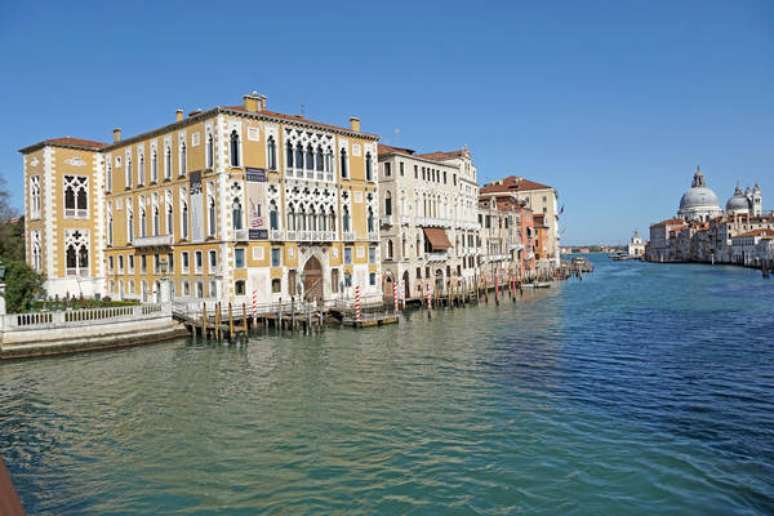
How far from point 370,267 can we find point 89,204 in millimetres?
15365

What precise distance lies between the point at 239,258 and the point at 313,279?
15.3 feet

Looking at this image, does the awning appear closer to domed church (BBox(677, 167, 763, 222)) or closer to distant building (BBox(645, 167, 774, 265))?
distant building (BBox(645, 167, 774, 265))

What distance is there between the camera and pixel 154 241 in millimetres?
30047

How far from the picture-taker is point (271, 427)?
12.1 m

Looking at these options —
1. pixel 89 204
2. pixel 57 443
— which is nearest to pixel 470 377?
pixel 57 443

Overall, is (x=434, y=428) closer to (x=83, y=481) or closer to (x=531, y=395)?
(x=531, y=395)

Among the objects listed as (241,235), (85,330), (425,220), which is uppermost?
(425,220)

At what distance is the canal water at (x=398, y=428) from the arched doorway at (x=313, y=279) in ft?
27.5

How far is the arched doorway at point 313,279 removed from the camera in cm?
3019

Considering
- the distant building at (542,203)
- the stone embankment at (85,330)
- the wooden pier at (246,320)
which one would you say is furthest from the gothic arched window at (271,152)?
the distant building at (542,203)

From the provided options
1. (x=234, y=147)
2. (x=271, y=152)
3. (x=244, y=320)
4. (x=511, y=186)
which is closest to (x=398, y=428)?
(x=244, y=320)

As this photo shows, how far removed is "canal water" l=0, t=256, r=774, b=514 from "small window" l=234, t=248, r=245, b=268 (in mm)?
5511

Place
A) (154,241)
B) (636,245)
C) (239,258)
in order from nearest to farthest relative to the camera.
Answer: (239,258) → (154,241) → (636,245)

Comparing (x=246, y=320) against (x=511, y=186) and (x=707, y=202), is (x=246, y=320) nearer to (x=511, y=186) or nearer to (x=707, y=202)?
(x=511, y=186)
